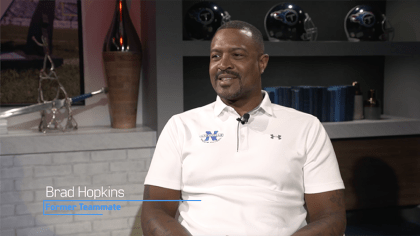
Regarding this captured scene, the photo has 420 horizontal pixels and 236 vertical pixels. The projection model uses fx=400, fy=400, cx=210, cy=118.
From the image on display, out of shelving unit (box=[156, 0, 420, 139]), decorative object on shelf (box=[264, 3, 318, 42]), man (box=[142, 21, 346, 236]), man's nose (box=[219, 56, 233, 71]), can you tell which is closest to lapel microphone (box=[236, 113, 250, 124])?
man (box=[142, 21, 346, 236])

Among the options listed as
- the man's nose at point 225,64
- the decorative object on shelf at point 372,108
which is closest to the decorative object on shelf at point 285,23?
the decorative object on shelf at point 372,108

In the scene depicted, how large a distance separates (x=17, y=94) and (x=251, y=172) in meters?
1.68

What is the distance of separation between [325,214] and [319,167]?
0.17 m

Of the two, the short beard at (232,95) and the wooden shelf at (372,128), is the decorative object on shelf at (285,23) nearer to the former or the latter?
the wooden shelf at (372,128)

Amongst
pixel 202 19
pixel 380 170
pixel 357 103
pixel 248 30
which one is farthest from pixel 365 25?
pixel 248 30

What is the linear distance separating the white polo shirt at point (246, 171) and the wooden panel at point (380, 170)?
1082 mm

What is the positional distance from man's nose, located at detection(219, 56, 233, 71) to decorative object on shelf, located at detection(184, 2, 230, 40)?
86cm

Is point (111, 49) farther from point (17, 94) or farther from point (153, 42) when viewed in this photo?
point (17, 94)

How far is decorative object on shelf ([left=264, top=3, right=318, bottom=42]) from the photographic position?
2.44 m

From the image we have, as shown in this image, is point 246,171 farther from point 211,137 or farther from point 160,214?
point 160,214

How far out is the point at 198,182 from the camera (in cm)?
148

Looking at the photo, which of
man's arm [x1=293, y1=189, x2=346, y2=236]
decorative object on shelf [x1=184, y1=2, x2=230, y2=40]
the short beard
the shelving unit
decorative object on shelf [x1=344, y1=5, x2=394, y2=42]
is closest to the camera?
man's arm [x1=293, y1=189, x2=346, y2=236]

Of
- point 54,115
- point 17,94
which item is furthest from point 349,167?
point 17,94

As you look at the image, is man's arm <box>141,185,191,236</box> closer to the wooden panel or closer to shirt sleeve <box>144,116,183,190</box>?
shirt sleeve <box>144,116,183,190</box>
